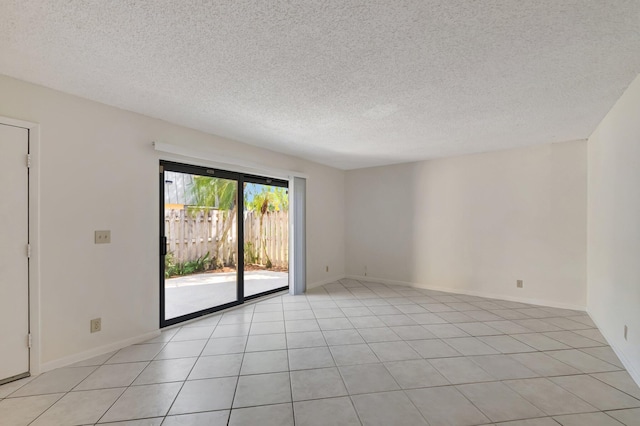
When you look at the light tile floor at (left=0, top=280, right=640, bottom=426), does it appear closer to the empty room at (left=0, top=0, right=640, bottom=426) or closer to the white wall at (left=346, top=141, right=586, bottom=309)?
the empty room at (left=0, top=0, right=640, bottom=426)

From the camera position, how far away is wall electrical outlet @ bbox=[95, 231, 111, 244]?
8.73 feet

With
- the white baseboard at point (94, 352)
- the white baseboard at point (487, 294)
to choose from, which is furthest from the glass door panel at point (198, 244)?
the white baseboard at point (487, 294)

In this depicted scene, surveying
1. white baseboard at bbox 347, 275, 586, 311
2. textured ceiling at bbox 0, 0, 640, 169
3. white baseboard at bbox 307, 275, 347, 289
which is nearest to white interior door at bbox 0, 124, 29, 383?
textured ceiling at bbox 0, 0, 640, 169

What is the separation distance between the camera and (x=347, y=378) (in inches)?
88.4

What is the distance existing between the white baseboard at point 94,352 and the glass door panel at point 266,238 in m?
1.62

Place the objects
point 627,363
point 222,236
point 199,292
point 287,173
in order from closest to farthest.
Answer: point 627,363
point 222,236
point 199,292
point 287,173

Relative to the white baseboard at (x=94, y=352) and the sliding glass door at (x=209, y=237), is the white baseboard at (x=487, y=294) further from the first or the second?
the white baseboard at (x=94, y=352)

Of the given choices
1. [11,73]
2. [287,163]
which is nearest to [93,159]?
[11,73]

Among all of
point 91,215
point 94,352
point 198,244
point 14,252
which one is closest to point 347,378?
point 94,352

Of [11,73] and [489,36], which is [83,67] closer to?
[11,73]

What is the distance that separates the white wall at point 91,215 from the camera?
238 cm

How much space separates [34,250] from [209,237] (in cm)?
179

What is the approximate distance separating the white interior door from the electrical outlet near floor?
430 millimetres

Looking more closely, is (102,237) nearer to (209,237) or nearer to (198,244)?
(198,244)
